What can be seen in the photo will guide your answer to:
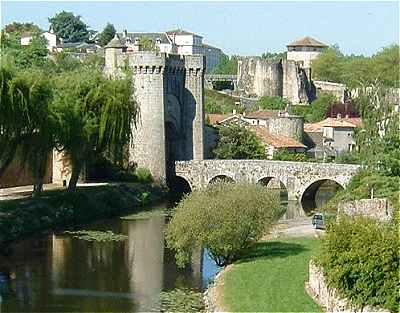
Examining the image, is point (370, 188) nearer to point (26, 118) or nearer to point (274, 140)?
point (26, 118)

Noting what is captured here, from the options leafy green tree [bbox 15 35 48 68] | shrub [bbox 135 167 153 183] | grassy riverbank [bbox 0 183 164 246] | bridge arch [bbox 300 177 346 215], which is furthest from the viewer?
leafy green tree [bbox 15 35 48 68]

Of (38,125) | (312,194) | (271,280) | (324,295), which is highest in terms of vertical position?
(38,125)

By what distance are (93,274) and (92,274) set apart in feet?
0.11

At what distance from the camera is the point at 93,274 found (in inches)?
1249

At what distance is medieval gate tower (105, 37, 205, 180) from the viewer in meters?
56.7

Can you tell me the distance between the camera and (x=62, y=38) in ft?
459

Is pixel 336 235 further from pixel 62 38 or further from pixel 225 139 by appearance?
pixel 62 38

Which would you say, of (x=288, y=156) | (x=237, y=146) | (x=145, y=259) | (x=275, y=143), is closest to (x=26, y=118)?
(x=145, y=259)

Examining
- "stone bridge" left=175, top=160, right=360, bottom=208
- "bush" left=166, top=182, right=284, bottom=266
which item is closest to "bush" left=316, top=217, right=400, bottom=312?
"bush" left=166, top=182, right=284, bottom=266

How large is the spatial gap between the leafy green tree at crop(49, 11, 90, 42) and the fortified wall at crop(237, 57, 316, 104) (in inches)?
1808

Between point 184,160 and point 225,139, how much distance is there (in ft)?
12.1

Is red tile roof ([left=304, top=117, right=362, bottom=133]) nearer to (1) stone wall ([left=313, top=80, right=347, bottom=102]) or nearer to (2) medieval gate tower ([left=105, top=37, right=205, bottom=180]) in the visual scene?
(2) medieval gate tower ([left=105, top=37, right=205, bottom=180])

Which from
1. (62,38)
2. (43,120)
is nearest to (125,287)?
(43,120)

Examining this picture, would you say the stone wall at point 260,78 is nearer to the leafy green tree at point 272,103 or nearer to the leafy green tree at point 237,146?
the leafy green tree at point 272,103
